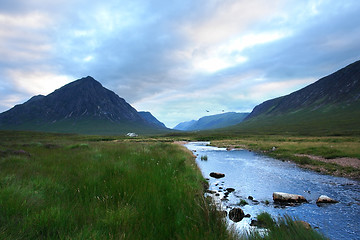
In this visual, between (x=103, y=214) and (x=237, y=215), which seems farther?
(x=237, y=215)

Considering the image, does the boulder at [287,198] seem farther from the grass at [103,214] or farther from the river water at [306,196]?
the grass at [103,214]

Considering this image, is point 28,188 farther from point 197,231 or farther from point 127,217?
point 197,231

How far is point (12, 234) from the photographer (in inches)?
121

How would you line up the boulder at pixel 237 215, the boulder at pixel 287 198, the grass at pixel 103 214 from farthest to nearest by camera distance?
the boulder at pixel 287 198 < the boulder at pixel 237 215 < the grass at pixel 103 214

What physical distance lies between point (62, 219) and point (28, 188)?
2.16m

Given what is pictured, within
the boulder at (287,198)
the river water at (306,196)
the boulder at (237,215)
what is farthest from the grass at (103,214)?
the boulder at (287,198)

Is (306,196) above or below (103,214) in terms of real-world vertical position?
below

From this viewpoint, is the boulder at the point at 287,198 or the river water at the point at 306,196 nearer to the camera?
the river water at the point at 306,196

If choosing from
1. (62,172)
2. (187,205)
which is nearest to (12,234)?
(187,205)

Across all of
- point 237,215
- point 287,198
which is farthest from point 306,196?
point 237,215

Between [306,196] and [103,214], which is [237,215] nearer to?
[103,214]

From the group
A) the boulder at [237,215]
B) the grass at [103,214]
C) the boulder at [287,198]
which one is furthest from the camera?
the boulder at [287,198]

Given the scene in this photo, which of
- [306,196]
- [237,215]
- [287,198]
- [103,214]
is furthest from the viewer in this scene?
[306,196]

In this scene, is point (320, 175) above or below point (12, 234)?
below
